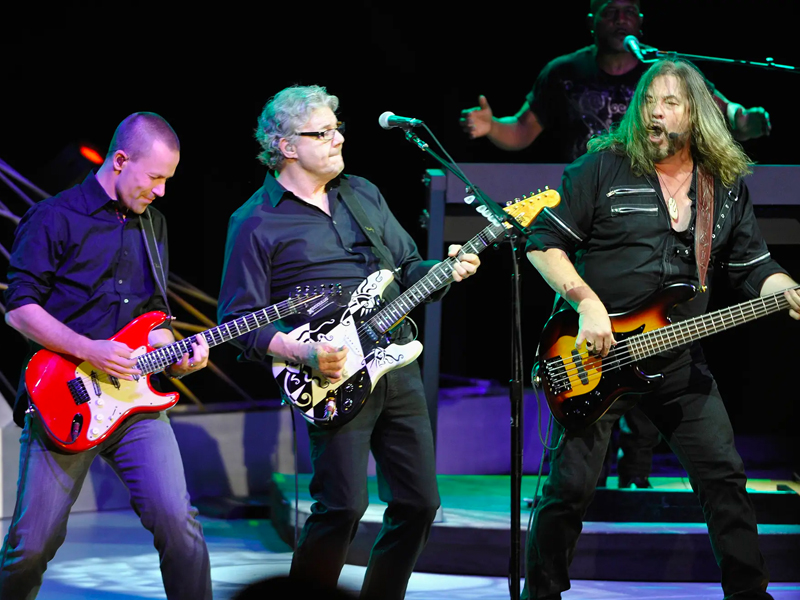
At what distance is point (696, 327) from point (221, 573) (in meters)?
2.77

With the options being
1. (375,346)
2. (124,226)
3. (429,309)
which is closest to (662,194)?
(375,346)

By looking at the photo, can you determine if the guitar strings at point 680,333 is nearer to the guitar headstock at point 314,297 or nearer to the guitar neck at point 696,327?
the guitar neck at point 696,327

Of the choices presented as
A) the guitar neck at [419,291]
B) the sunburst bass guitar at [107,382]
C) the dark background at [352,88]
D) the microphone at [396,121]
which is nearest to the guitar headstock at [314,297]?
the sunburst bass guitar at [107,382]

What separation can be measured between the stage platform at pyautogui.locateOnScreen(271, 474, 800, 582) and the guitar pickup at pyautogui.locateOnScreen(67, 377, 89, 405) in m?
1.87

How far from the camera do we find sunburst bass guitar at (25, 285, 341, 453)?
11.6 feet

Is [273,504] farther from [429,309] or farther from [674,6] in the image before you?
[674,6]

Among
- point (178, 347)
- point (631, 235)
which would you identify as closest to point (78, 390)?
point (178, 347)

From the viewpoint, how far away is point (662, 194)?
12.8 feet

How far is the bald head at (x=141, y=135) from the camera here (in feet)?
12.0

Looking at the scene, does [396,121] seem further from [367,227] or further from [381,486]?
[381,486]

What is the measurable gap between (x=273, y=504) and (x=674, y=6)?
4532 millimetres

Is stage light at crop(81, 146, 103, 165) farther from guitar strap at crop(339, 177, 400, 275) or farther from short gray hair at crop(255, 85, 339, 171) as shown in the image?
guitar strap at crop(339, 177, 400, 275)

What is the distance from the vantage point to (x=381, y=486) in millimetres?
3834

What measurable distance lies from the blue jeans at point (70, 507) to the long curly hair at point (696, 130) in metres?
2.15
